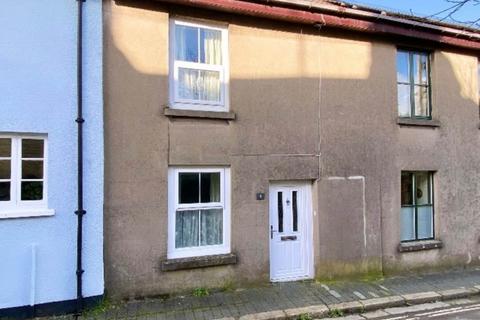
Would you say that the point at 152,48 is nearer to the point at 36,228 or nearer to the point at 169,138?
the point at 169,138

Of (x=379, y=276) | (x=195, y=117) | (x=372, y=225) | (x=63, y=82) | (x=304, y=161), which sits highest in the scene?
(x=63, y=82)

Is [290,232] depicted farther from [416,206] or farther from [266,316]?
[416,206]

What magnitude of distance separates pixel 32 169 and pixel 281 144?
4588mm

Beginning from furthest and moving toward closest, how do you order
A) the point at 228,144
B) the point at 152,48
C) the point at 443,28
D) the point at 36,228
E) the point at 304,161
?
the point at 443,28
the point at 304,161
the point at 228,144
the point at 152,48
the point at 36,228

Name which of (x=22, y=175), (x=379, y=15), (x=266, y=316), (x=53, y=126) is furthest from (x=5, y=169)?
(x=379, y=15)

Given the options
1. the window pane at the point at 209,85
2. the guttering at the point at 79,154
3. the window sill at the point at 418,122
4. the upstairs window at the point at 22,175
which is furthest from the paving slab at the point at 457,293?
the upstairs window at the point at 22,175

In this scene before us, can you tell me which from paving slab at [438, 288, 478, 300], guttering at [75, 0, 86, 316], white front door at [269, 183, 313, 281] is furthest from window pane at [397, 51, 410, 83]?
guttering at [75, 0, 86, 316]

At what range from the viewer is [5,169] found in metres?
6.11

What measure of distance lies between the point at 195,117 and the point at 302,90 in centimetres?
243

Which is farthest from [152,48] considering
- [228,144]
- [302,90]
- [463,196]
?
[463,196]

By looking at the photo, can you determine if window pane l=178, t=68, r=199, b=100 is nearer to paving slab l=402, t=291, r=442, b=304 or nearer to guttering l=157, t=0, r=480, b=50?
guttering l=157, t=0, r=480, b=50

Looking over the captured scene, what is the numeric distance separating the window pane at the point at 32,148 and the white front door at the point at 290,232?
4374mm

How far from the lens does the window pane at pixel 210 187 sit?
7488 millimetres

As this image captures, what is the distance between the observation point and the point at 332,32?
8383 mm
